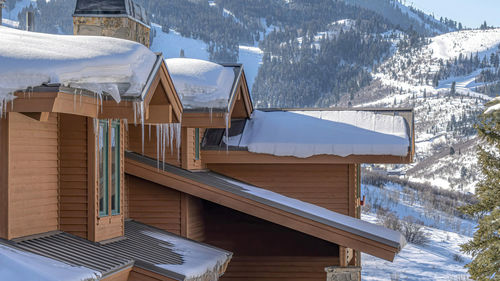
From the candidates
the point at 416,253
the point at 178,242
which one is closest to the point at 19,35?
the point at 178,242

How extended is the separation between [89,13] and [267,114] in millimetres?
5279

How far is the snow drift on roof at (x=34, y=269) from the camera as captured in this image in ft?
21.2

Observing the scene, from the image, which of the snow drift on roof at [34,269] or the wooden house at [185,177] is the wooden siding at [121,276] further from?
the snow drift on roof at [34,269]

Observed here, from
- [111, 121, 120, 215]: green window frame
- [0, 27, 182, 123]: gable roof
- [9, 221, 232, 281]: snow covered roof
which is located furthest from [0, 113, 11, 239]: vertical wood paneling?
[111, 121, 120, 215]: green window frame

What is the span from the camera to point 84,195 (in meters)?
9.78

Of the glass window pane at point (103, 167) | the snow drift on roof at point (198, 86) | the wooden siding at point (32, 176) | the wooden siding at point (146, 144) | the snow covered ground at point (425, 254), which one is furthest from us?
the snow covered ground at point (425, 254)

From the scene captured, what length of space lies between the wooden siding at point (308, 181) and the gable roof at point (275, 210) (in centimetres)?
220

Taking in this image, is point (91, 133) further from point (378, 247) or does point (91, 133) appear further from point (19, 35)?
point (378, 247)

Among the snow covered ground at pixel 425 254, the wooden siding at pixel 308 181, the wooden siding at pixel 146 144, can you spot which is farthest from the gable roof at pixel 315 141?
the snow covered ground at pixel 425 254

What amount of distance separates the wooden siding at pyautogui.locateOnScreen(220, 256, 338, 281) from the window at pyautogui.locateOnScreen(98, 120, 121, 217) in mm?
5115

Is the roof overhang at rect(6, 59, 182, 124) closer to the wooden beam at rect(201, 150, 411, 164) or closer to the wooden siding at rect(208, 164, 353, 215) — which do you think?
the wooden beam at rect(201, 150, 411, 164)

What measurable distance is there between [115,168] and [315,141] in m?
5.85

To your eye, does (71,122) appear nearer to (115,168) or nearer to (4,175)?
(115,168)

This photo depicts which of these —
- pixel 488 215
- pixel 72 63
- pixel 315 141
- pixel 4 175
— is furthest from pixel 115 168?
pixel 488 215
